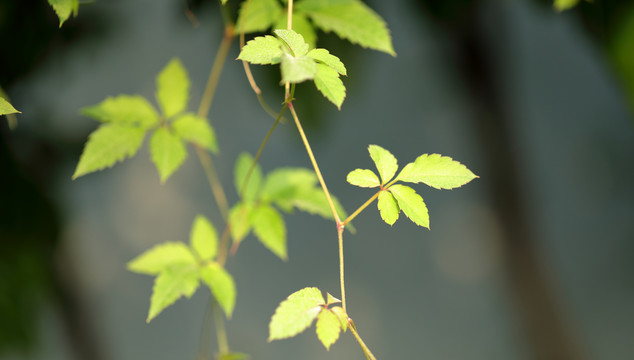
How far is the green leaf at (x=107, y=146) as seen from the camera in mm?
497

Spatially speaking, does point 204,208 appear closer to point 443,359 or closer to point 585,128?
point 443,359

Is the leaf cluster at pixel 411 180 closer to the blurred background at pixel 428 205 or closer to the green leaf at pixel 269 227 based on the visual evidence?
the green leaf at pixel 269 227

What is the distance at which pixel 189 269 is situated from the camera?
1.81ft

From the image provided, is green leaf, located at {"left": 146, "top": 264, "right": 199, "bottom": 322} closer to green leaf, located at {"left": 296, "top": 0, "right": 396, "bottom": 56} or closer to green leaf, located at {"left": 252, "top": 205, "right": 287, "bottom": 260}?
green leaf, located at {"left": 252, "top": 205, "right": 287, "bottom": 260}

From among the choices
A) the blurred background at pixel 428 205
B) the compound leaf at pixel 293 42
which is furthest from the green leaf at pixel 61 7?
the blurred background at pixel 428 205

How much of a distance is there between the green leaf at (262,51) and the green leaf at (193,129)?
24 centimetres

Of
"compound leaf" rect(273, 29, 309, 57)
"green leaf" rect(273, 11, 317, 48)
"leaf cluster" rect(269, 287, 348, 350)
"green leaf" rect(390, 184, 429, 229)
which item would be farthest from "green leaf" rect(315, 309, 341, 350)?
"green leaf" rect(273, 11, 317, 48)

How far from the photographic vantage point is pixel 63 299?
4.36 feet

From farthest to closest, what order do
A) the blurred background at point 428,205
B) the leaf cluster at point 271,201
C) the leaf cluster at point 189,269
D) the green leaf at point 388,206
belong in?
the blurred background at point 428,205
the leaf cluster at point 271,201
the leaf cluster at point 189,269
the green leaf at point 388,206

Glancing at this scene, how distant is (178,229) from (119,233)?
7.3 inches

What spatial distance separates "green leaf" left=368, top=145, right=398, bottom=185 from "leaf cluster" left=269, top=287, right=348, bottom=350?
12 cm

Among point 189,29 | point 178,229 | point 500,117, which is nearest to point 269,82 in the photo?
point 189,29

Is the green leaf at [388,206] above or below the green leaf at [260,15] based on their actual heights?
below

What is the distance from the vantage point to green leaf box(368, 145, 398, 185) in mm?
418
